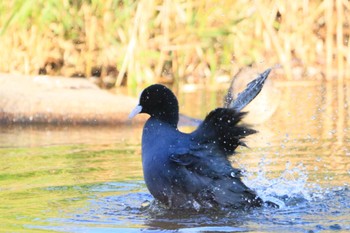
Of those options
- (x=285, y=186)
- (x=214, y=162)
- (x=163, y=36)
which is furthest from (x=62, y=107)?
(x=214, y=162)

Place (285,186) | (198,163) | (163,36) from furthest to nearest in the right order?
(163,36) → (285,186) → (198,163)

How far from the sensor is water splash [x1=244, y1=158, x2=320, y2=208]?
6.10 metres

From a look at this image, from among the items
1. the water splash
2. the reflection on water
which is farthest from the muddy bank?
the water splash

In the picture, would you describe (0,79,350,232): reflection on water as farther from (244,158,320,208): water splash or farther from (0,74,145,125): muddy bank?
(0,74,145,125): muddy bank

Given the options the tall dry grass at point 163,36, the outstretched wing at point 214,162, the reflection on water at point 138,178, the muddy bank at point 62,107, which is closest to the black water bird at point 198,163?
the outstretched wing at point 214,162

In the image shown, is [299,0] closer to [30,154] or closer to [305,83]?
[305,83]

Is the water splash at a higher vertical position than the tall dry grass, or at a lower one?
lower

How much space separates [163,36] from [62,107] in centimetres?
364

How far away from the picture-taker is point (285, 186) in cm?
654

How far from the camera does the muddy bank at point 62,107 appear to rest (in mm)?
10312

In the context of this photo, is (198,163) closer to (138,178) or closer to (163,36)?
(138,178)

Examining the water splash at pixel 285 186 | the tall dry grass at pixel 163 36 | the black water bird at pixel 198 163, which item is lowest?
the water splash at pixel 285 186

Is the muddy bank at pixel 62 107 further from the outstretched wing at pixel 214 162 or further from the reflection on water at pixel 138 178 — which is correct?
the outstretched wing at pixel 214 162

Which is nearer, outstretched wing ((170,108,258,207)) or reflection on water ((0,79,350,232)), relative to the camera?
reflection on water ((0,79,350,232))
